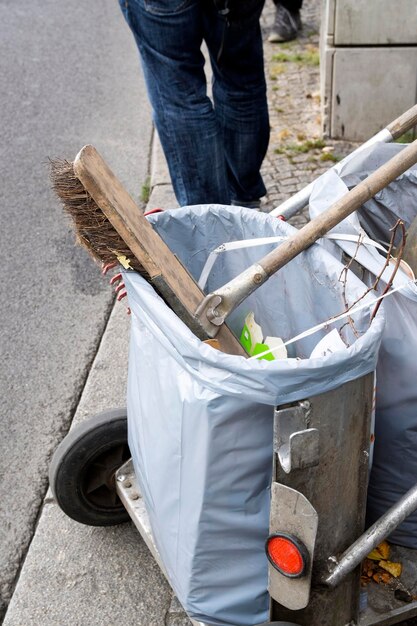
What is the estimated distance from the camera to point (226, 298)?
1.77m

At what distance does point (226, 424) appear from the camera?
1.61m

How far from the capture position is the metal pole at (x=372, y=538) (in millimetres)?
1750

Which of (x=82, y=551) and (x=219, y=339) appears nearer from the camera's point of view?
(x=219, y=339)

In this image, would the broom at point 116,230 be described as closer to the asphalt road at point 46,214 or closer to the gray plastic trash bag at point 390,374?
the gray plastic trash bag at point 390,374

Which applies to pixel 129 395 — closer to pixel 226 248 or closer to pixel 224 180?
pixel 226 248

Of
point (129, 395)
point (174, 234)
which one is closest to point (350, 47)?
point (174, 234)

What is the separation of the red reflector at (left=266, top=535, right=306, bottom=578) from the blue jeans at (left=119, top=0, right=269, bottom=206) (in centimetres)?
184

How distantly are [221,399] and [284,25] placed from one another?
206 inches

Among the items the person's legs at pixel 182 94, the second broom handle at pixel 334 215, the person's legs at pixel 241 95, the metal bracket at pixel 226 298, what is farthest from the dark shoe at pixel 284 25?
the metal bracket at pixel 226 298

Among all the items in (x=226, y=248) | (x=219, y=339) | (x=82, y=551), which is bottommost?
(x=82, y=551)

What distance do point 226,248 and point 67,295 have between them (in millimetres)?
1856

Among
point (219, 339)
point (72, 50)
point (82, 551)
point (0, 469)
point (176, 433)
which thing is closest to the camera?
point (176, 433)

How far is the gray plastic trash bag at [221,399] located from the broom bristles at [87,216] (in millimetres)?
77

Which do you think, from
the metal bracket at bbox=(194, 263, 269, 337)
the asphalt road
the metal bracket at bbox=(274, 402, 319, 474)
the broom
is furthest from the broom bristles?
the asphalt road
